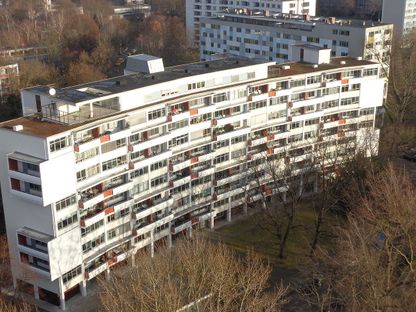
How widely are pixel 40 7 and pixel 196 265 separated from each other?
13328 cm

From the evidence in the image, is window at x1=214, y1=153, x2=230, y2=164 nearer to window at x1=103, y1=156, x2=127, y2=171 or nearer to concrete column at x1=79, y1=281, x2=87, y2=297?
window at x1=103, y1=156, x2=127, y2=171

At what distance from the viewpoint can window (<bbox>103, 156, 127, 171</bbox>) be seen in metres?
41.4

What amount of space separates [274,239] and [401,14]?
85121 millimetres

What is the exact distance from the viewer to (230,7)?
123125 millimetres

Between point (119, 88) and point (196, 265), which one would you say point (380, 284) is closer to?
point (196, 265)

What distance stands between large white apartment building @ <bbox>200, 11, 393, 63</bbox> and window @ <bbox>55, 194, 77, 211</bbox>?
39.1 meters

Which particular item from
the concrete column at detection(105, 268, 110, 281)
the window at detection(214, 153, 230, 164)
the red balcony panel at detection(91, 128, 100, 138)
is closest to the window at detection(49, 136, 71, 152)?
the red balcony panel at detection(91, 128, 100, 138)

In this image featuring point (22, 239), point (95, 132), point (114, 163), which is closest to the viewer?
point (22, 239)

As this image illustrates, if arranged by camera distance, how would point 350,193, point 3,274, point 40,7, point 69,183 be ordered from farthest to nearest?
point 40,7
point 350,193
point 3,274
point 69,183

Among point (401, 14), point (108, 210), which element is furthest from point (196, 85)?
point (401, 14)

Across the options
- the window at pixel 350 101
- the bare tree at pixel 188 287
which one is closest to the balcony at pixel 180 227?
the bare tree at pixel 188 287

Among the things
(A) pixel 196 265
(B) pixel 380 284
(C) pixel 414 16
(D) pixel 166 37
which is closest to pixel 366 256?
(B) pixel 380 284

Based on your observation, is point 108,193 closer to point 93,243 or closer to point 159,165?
point 93,243

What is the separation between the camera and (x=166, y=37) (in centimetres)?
11719
